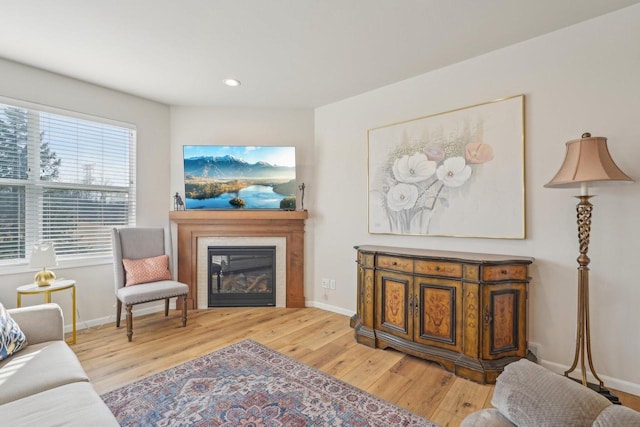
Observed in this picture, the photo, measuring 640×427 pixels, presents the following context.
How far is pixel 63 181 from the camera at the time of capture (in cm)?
310

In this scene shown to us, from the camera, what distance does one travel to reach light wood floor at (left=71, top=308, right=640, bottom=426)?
204cm

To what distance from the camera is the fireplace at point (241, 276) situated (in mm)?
3863

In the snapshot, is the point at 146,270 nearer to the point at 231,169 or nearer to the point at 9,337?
the point at 231,169

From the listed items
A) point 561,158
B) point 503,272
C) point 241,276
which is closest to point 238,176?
point 241,276

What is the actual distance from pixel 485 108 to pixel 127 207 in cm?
392

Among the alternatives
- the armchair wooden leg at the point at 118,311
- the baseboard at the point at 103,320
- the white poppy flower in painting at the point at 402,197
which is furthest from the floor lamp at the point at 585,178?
the baseboard at the point at 103,320

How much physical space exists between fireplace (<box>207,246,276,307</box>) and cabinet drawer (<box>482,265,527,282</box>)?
2.48m

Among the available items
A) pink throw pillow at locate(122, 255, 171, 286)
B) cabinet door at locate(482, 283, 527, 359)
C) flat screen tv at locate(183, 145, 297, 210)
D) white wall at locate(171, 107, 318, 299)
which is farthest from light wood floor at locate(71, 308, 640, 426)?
flat screen tv at locate(183, 145, 297, 210)

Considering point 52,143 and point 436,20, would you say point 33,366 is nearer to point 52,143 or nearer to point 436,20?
point 52,143

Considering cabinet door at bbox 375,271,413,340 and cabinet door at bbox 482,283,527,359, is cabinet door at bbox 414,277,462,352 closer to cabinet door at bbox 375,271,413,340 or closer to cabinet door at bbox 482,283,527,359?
cabinet door at bbox 375,271,413,340

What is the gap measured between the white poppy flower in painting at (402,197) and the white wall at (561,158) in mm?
385

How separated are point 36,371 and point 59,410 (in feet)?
1.50

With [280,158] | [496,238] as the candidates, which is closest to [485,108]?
[496,238]

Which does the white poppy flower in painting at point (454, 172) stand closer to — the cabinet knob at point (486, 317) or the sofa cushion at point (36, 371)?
the cabinet knob at point (486, 317)
